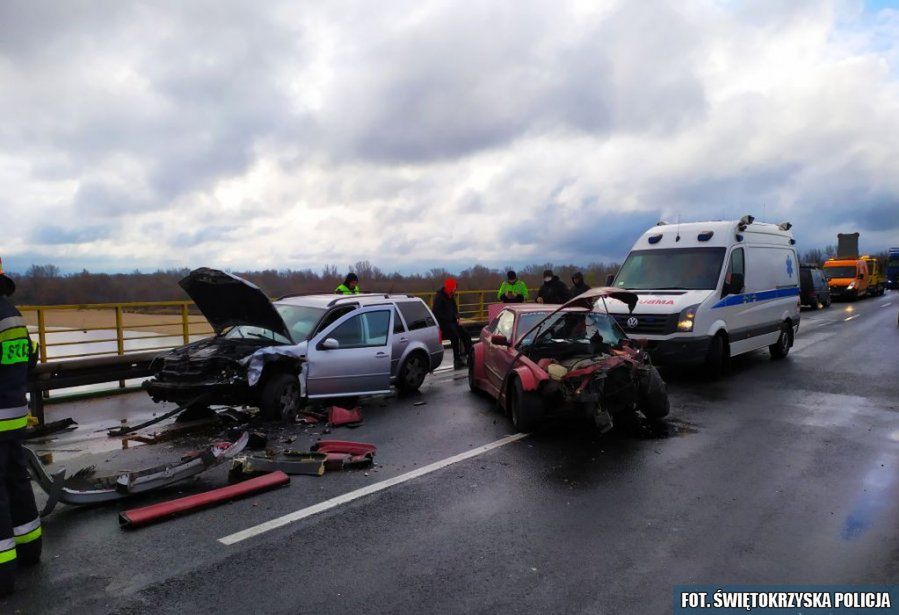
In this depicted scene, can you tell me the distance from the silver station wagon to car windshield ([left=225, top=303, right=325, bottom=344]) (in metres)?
0.01

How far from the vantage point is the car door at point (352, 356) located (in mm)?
8266

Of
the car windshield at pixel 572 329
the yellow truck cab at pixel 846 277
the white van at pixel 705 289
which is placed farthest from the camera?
the yellow truck cab at pixel 846 277

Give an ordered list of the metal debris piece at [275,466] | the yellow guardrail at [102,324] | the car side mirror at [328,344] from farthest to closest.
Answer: the yellow guardrail at [102,324]
the car side mirror at [328,344]
the metal debris piece at [275,466]

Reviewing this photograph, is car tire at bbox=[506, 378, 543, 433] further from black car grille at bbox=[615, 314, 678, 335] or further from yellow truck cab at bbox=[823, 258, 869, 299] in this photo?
yellow truck cab at bbox=[823, 258, 869, 299]

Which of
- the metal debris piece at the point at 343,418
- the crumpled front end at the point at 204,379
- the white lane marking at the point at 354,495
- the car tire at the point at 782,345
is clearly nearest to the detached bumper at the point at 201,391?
the crumpled front end at the point at 204,379

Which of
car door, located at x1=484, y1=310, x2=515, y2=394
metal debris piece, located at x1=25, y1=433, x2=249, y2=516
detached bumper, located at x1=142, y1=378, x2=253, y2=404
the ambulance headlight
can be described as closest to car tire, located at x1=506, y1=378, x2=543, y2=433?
car door, located at x1=484, y1=310, x2=515, y2=394

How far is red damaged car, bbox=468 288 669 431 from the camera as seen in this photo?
665cm

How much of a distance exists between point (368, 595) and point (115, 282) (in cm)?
1376

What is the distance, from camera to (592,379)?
6.55m

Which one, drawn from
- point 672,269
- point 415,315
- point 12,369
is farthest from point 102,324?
point 672,269

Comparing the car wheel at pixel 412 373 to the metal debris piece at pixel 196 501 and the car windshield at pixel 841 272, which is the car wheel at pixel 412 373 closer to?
the metal debris piece at pixel 196 501

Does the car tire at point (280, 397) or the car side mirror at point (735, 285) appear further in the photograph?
the car side mirror at point (735, 285)

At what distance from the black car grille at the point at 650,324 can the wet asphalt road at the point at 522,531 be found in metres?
2.77

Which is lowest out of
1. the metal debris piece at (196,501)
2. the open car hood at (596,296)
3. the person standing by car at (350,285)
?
the metal debris piece at (196,501)
